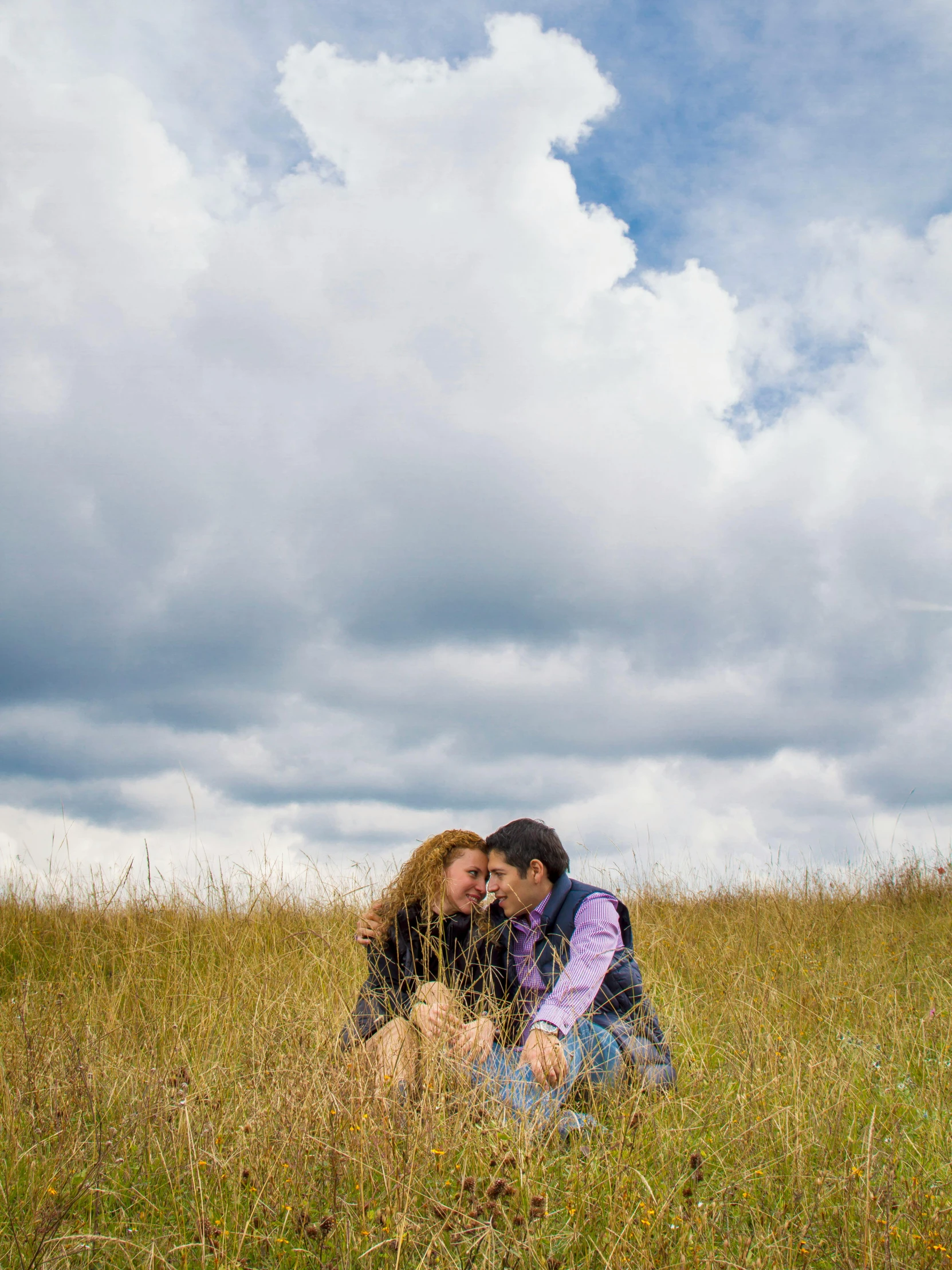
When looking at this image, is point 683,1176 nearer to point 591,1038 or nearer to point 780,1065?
point 591,1038

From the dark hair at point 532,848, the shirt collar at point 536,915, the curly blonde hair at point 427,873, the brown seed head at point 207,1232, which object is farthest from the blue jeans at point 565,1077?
the brown seed head at point 207,1232

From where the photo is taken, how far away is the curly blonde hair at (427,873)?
4305 mm

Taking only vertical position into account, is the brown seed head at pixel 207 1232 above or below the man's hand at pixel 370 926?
below

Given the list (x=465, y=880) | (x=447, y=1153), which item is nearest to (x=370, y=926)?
(x=465, y=880)

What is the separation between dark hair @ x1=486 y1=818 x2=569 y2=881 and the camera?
3.99 m

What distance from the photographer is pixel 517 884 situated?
13.2ft

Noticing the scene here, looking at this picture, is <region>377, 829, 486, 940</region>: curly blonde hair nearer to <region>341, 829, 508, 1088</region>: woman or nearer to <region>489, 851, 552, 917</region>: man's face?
<region>341, 829, 508, 1088</region>: woman

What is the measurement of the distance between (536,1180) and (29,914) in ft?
25.1

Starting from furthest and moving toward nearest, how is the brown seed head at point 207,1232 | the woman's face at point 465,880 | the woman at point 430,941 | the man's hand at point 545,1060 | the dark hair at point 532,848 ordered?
the woman's face at point 465,880, the woman at point 430,941, the dark hair at point 532,848, the man's hand at point 545,1060, the brown seed head at point 207,1232

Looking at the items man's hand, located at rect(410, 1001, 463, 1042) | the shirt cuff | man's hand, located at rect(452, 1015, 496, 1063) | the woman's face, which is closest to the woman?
the woman's face

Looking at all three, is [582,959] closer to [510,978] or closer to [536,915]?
[536,915]

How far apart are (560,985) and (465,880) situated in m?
0.82

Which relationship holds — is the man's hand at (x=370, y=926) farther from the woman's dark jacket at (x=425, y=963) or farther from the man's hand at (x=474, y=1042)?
the man's hand at (x=474, y=1042)

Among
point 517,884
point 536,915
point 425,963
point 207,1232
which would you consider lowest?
point 207,1232
